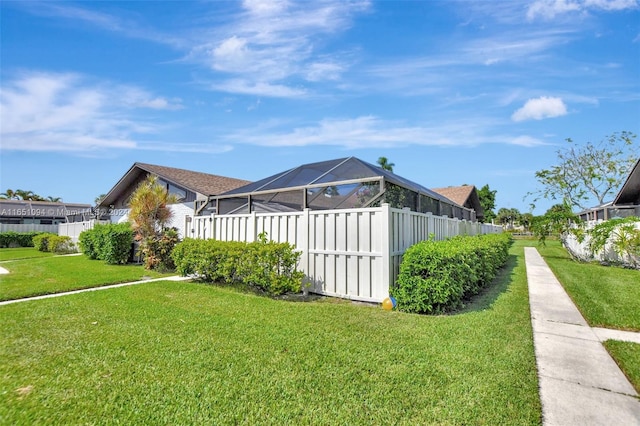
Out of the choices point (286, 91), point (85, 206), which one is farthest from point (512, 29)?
point (85, 206)

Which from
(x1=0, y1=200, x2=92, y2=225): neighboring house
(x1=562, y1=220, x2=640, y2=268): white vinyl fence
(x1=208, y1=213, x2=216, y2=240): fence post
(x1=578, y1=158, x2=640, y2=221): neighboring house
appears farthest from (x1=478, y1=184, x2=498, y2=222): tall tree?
(x1=0, y1=200, x2=92, y2=225): neighboring house

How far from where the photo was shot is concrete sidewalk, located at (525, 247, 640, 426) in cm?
242

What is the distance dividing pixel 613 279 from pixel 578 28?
660cm

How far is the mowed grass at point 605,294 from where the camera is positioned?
4.87m

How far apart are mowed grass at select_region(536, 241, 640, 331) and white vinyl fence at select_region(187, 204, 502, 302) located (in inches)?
125

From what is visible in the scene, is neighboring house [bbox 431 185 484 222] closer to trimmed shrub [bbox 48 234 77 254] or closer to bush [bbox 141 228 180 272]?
bush [bbox 141 228 180 272]

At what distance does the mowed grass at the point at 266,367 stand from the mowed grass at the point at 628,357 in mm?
805

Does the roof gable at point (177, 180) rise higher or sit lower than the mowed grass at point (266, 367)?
higher

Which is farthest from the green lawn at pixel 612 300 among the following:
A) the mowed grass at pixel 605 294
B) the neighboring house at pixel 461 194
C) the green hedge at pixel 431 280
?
the neighboring house at pixel 461 194

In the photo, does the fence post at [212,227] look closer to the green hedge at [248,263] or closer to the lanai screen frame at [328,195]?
the lanai screen frame at [328,195]

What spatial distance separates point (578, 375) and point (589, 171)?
32.6m

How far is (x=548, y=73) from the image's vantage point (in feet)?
31.6

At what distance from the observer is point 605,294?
6617 mm

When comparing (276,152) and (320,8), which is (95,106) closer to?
(276,152)
